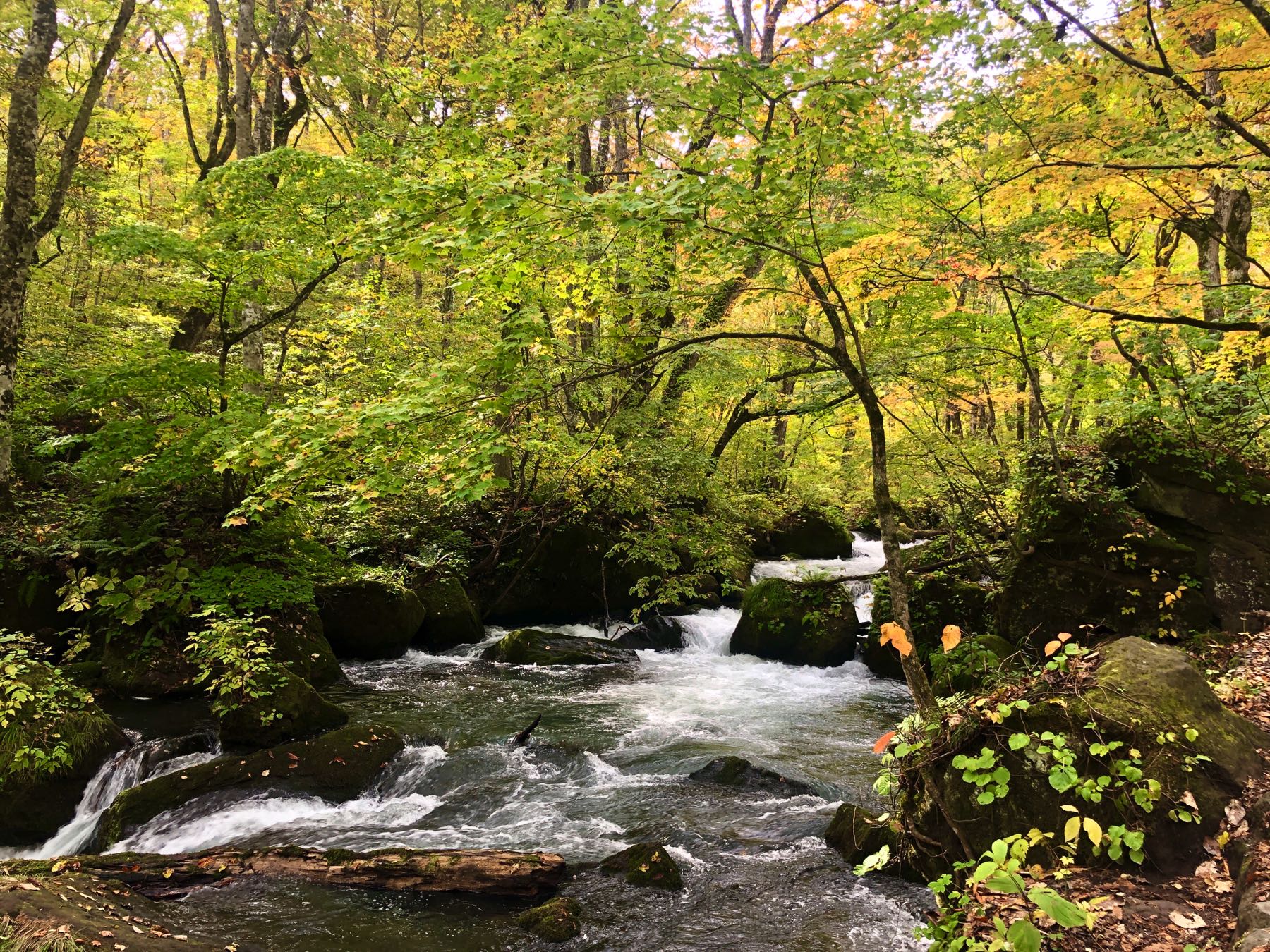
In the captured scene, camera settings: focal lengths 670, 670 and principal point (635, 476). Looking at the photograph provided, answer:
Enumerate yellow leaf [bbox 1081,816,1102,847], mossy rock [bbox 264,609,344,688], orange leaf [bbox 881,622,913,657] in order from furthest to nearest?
mossy rock [bbox 264,609,344,688] → orange leaf [bbox 881,622,913,657] → yellow leaf [bbox 1081,816,1102,847]

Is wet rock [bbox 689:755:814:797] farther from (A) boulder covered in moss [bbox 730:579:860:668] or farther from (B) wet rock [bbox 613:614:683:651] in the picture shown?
(B) wet rock [bbox 613:614:683:651]

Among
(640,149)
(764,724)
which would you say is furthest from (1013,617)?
(640,149)

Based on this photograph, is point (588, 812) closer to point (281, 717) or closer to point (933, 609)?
point (281, 717)

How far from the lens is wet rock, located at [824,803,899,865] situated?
5621 mm

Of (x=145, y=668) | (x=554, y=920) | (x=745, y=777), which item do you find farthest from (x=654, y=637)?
(x=554, y=920)

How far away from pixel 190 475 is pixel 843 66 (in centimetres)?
839

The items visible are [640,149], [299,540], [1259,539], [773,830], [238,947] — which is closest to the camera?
[238,947]

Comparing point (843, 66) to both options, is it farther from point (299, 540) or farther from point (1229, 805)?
point (299, 540)

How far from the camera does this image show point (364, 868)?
5.36 metres

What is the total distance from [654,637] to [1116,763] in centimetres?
1040

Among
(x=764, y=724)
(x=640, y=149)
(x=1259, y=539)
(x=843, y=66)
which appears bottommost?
(x=764, y=724)

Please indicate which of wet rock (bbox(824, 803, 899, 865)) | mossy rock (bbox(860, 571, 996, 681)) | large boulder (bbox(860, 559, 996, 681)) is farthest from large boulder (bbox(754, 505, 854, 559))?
wet rock (bbox(824, 803, 899, 865))

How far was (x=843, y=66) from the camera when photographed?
4531mm

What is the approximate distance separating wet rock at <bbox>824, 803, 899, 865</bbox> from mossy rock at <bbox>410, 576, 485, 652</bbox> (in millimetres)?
8603
